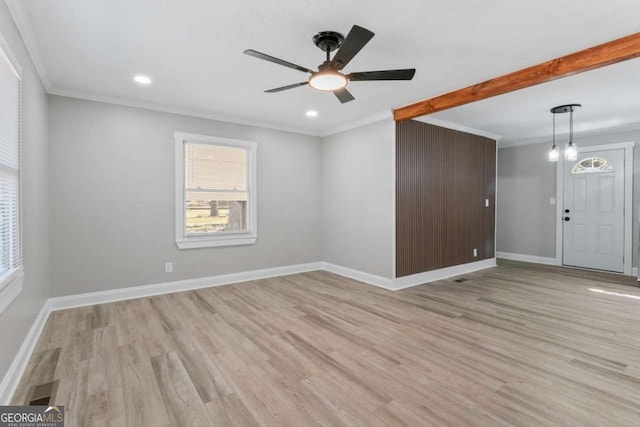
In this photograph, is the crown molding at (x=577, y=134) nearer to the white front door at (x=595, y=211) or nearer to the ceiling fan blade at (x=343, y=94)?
the white front door at (x=595, y=211)

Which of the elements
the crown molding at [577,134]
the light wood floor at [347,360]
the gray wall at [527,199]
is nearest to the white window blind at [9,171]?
the light wood floor at [347,360]

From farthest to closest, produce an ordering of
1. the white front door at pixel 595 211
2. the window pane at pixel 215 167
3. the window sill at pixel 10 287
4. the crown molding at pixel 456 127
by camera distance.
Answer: the white front door at pixel 595 211
the crown molding at pixel 456 127
the window pane at pixel 215 167
the window sill at pixel 10 287

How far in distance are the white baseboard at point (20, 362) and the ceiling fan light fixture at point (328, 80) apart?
9.68 feet

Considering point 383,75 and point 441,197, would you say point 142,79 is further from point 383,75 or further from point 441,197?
point 441,197

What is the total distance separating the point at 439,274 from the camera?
518 cm

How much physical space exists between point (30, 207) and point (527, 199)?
26.5 feet

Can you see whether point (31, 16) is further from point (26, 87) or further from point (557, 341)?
point (557, 341)

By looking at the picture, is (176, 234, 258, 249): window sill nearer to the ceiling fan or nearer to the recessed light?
the recessed light

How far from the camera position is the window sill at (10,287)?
188 centimetres

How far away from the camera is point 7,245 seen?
6.91 feet

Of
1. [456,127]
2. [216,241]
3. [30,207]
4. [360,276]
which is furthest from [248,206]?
[456,127]

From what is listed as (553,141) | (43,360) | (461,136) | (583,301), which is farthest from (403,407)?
(553,141)

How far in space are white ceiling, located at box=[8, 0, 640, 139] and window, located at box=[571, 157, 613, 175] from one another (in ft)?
7.07

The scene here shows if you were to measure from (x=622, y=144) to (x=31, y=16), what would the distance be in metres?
8.10
